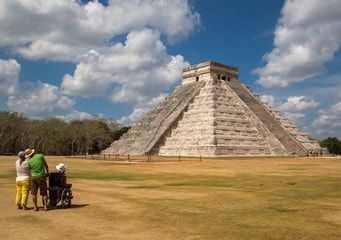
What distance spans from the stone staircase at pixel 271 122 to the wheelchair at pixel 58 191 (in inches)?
1547

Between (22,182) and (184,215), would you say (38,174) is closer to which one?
(22,182)

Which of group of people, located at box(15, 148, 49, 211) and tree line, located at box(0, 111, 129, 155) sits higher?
tree line, located at box(0, 111, 129, 155)

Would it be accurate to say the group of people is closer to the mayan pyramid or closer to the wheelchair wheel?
the wheelchair wheel

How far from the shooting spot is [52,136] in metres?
71.0

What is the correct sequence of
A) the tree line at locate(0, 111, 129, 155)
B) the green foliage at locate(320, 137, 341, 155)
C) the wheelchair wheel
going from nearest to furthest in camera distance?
the wheelchair wheel < the tree line at locate(0, 111, 129, 155) < the green foliage at locate(320, 137, 341, 155)

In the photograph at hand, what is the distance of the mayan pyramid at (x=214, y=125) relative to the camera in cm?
4562

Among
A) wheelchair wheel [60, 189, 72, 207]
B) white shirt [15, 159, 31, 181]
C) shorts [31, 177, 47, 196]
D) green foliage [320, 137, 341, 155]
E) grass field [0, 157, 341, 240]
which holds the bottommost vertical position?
grass field [0, 157, 341, 240]

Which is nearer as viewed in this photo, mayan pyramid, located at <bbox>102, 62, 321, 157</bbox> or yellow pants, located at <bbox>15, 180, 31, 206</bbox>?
yellow pants, located at <bbox>15, 180, 31, 206</bbox>

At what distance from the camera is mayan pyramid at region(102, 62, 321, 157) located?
150 ft

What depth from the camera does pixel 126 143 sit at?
181 ft

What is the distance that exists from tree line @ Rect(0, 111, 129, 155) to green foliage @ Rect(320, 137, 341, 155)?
4123 centimetres

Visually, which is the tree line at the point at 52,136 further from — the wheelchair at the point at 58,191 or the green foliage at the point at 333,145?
the wheelchair at the point at 58,191

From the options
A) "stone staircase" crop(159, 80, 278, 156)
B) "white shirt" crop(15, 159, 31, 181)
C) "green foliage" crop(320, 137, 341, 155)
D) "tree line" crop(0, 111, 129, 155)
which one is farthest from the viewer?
"green foliage" crop(320, 137, 341, 155)

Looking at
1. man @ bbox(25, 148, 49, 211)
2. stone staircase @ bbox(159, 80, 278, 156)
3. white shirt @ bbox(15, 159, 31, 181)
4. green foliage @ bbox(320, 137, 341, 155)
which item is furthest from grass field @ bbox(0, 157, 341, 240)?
green foliage @ bbox(320, 137, 341, 155)
